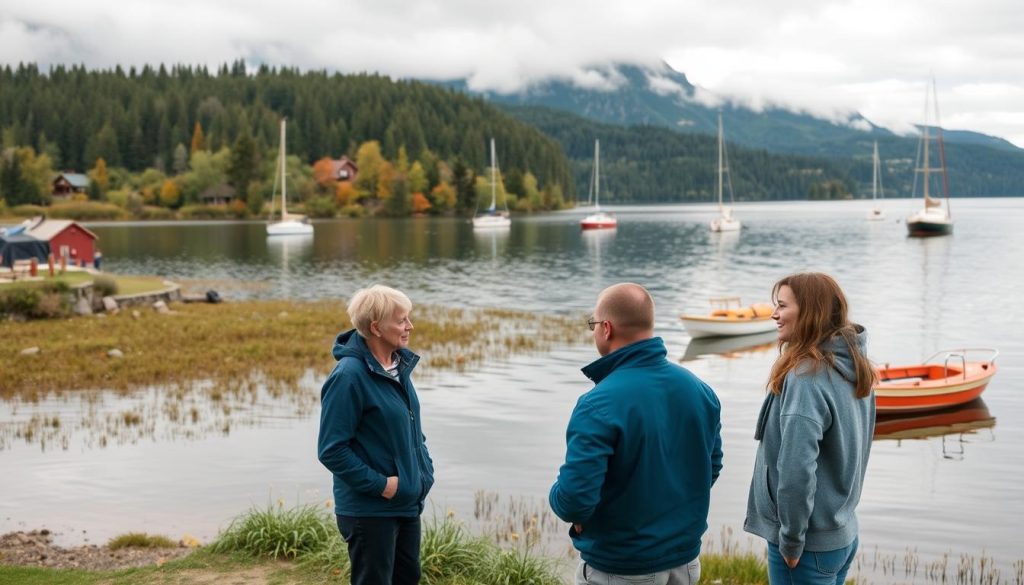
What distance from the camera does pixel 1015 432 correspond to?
17969mm

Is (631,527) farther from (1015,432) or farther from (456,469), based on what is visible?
(1015,432)

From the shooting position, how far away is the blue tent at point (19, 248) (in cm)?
3681

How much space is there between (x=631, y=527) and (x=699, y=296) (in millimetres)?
39497

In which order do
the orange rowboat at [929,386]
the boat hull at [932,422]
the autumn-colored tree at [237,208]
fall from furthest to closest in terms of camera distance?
the autumn-colored tree at [237,208] < the orange rowboat at [929,386] < the boat hull at [932,422]

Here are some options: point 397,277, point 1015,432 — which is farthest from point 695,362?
point 397,277

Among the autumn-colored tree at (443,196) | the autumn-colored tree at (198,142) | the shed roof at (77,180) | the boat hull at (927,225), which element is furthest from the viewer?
the autumn-colored tree at (198,142)

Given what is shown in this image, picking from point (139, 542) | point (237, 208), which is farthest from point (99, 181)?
point (139, 542)

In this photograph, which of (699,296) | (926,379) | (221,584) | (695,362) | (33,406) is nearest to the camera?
(221,584)

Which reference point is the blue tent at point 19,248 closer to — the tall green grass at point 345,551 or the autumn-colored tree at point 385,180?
the tall green grass at point 345,551

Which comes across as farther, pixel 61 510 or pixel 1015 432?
pixel 1015 432

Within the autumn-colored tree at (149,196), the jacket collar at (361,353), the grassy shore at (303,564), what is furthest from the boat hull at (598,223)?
the jacket collar at (361,353)

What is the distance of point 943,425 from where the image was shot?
1855 cm

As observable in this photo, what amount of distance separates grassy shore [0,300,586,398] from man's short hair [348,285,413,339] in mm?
14753

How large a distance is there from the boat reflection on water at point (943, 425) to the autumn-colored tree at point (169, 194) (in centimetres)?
14701
